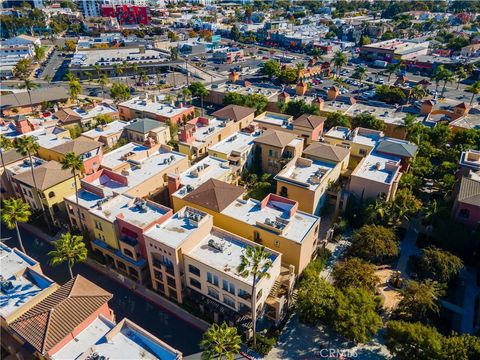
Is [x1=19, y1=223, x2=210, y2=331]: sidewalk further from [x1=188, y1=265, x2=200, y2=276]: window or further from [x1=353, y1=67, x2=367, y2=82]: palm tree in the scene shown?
[x1=353, y1=67, x2=367, y2=82]: palm tree

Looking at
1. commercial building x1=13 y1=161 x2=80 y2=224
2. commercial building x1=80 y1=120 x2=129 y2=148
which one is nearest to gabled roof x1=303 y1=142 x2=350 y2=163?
commercial building x1=13 y1=161 x2=80 y2=224

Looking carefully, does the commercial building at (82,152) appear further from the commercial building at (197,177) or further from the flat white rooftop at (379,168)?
the flat white rooftop at (379,168)

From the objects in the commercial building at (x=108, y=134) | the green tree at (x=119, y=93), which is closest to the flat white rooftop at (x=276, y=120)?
the commercial building at (x=108, y=134)

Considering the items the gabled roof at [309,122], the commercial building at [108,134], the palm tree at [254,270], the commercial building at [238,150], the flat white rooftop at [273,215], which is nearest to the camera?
the palm tree at [254,270]

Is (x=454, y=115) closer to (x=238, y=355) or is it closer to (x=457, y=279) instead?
(x=457, y=279)

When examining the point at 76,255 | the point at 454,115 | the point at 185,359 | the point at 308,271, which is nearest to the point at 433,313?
the point at 308,271

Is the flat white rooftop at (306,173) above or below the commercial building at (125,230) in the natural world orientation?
above

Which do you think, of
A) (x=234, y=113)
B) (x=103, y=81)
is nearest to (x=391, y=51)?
(x=234, y=113)
